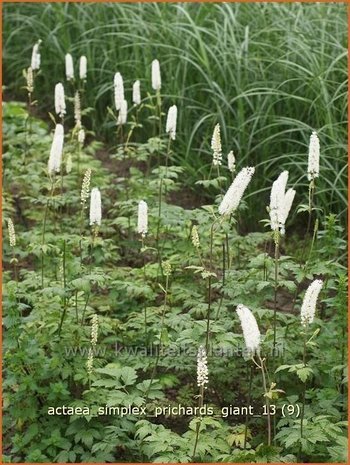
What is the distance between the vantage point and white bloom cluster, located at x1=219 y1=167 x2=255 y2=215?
3127mm

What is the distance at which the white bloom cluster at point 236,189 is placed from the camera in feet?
10.3

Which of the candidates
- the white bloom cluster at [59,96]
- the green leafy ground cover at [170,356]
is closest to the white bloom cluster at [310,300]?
the green leafy ground cover at [170,356]

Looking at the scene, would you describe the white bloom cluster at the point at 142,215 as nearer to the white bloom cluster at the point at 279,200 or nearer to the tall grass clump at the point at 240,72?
the white bloom cluster at the point at 279,200

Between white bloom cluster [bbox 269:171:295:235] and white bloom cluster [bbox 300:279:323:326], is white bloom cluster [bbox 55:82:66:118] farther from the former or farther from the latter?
white bloom cluster [bbox 300:279:323:326]

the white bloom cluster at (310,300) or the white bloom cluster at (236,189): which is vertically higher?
the white bloom cluster at (236,189)

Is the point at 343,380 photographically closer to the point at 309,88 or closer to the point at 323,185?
the point at 323,185

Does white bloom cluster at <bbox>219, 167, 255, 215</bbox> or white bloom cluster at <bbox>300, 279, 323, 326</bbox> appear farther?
white bloom cluster at <bbox>219, 167, 255, 215</bbox>

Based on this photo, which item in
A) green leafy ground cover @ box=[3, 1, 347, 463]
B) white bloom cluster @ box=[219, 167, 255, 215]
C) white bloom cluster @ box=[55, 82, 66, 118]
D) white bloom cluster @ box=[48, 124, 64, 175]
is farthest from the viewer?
white bloom cluster @ box=[55, 82, 66, 118]

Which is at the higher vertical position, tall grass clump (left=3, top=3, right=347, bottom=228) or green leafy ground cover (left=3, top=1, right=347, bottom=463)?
tall grass clump (left=3, top=3, right=347, bottom=228)

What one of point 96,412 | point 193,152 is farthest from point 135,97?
point 96,412

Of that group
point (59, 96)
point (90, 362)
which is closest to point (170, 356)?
point (90, 362)

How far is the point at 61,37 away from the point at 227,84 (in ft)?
5.93

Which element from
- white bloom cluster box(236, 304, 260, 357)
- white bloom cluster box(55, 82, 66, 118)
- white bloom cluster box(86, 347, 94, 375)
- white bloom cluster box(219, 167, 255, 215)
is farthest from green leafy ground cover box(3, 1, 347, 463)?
white bloom cluster box(55, 82, 66, 118)

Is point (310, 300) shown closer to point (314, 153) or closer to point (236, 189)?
point (236, 189)
